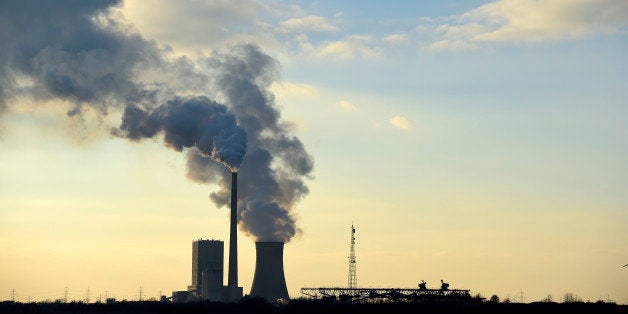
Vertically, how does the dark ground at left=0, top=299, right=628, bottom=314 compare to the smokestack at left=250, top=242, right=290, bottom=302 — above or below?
below

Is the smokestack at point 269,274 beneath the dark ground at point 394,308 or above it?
above

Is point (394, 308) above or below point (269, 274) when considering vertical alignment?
below

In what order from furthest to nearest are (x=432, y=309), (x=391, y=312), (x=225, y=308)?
(x=225, y=308), (x=432, y=309), (x=391, y=312)

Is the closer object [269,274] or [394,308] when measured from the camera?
[394,308]

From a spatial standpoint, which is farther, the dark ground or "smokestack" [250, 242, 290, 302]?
"smokestack" [250, 242, 290, 302]

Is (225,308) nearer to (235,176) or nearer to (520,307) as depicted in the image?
(235,176)

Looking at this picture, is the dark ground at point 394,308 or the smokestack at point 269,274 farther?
the smokestack at point 269,274

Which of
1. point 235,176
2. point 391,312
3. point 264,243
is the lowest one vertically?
point 391,312

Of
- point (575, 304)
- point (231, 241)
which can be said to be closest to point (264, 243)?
point (231, 241)
